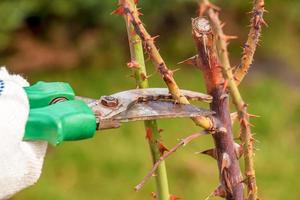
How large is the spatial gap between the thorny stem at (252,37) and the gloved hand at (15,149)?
287mm

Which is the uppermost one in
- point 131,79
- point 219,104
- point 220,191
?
point 131,79

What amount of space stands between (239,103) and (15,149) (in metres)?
0.29

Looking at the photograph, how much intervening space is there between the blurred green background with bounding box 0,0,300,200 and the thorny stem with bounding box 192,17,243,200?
2060mm

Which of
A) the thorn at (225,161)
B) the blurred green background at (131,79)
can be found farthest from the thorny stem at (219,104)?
the blurred green background at (131,79)

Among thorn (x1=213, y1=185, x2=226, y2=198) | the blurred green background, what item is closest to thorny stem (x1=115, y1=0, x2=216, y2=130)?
Answer: thorn (x1=213, y1=185, x2=226, y2=198)

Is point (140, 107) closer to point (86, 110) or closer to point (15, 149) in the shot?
point (86, 110)

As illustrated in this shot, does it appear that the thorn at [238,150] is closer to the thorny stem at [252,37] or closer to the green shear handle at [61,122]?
the thorny stem at [252,37]

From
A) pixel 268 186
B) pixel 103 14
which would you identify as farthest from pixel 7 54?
pixel 268 186

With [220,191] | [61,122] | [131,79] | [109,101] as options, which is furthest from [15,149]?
[131,79]

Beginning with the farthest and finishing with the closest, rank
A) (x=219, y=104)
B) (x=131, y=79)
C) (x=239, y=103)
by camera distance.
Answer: (x=131, y=79)
(x=219, y=104)
(x=239, y=103)

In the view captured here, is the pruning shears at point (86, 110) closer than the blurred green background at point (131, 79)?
Yes

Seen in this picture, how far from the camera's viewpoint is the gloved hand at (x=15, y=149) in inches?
39.2

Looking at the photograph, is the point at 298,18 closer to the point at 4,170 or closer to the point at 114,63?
the point at 114,63

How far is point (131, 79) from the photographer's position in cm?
423
